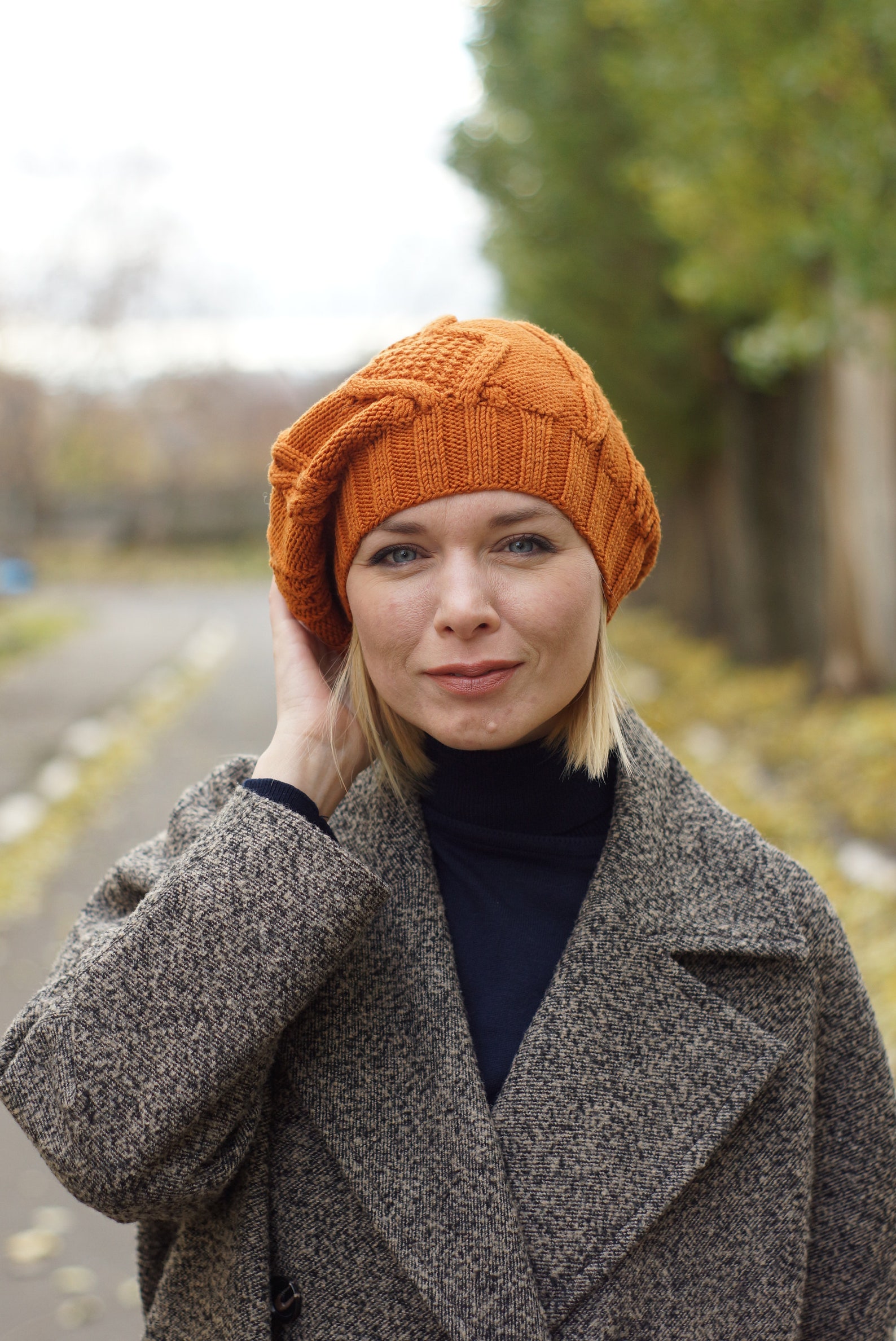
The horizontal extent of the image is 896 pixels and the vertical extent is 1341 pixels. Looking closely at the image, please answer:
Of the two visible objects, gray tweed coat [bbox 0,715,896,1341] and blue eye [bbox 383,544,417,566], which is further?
blue eye [bbox 383,544,417,566]

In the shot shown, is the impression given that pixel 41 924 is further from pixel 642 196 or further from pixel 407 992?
pixel 642 196

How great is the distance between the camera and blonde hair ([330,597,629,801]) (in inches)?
69.5

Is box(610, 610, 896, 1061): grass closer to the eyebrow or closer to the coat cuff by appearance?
the eyebrow

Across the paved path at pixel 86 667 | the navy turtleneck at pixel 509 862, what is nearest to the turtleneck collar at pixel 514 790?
the navy turtleneck at pixel 509 862

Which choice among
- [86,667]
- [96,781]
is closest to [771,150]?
[96,781]

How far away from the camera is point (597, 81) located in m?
11.0

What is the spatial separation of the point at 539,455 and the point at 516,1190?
3.26ft

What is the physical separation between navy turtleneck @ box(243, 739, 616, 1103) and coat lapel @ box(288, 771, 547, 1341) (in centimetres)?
6

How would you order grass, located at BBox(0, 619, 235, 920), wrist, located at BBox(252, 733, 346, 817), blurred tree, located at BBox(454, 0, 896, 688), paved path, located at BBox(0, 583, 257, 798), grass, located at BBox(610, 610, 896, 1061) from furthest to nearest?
1. paved path, located at BBox(0, 583, 257, 798)
2. grass, located at BBox(0, 619, 235, 920)
3. blurred tree, located at BBox(454, 0, 896, 688)
4. grass, located at BBox(610, 610, 896, 1061)
5. wrist, located at BBox(252, 733, 346, 817)

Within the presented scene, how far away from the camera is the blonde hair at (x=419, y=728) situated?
1.76 metres

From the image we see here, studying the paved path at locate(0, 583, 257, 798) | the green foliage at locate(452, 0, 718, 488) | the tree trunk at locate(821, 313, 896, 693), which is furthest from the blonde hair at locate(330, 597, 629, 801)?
the green foliage at locate(452, 0, 718, 488)

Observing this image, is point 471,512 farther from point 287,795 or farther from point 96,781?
point 96,781

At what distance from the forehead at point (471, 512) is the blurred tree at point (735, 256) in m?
5.05

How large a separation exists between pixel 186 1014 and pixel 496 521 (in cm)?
75
